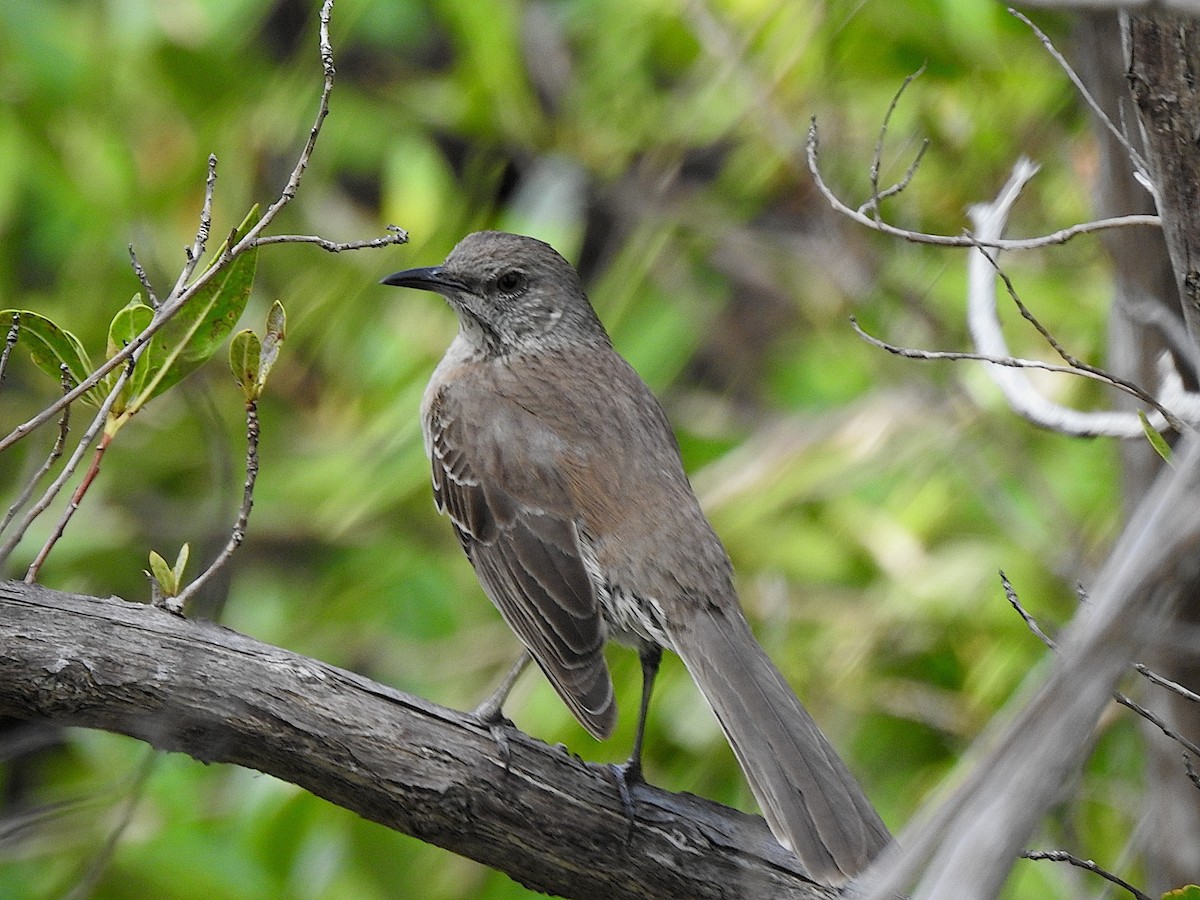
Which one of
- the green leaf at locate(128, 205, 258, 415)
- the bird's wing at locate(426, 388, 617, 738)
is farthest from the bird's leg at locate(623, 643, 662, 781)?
the green leaf at locate(128, 205, 258, 415)

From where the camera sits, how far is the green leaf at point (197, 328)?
3068 mm

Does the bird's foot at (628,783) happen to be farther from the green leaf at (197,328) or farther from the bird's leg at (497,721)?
the green leaf at (197,328)

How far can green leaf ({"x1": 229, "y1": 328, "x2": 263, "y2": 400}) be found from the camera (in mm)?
2986

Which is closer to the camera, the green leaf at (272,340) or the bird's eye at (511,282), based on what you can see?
the green leaf at (272,340)

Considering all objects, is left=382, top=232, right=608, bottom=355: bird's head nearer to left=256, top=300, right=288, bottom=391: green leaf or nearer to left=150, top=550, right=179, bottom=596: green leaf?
left=256, top=300, right=288, bottom=391: green leaf

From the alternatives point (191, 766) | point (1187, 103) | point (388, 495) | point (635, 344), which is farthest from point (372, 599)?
point (1187, 103)

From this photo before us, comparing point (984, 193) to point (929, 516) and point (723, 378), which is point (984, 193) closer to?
point (929, 516)

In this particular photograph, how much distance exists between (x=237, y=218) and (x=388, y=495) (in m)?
1.67

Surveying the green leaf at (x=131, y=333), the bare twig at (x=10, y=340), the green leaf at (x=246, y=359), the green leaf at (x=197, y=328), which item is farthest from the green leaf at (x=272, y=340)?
the bare twig at (x=10, y=340)

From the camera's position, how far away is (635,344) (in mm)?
6520

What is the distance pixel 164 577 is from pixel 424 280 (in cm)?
221

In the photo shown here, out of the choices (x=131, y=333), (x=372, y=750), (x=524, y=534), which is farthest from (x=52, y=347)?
(x=524, y=534)

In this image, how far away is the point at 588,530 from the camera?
14.1 ft

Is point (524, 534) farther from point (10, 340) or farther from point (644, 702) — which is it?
point (10, 340)
